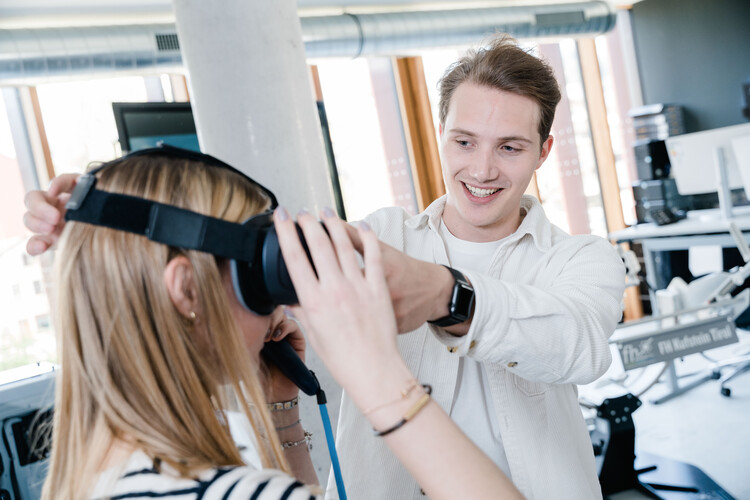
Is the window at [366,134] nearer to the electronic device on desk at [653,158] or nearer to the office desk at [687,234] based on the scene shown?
the office desk at [687,234]

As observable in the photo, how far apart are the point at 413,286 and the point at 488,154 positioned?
26.8 inches

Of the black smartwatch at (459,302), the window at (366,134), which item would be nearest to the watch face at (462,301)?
the black smartwatch at (459,302)

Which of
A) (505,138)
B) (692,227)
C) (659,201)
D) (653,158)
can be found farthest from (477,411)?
(653,158)

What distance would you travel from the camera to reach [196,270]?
78 centimetres

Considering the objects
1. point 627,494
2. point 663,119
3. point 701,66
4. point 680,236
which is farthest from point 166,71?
point 701,66

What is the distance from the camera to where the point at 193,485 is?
27.0 inches

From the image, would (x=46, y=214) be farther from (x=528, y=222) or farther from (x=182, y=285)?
(x=528, y=222)

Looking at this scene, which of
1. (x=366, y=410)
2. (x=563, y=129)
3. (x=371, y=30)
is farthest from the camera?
(x=563, y=129)

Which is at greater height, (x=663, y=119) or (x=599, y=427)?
(x=663, y=119)

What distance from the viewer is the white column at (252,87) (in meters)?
2.04

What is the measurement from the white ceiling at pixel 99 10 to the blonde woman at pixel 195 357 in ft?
14.3

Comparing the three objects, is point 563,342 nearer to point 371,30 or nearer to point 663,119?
point 371,30

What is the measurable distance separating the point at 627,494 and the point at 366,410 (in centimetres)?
269

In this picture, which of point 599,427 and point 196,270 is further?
point 599,427
